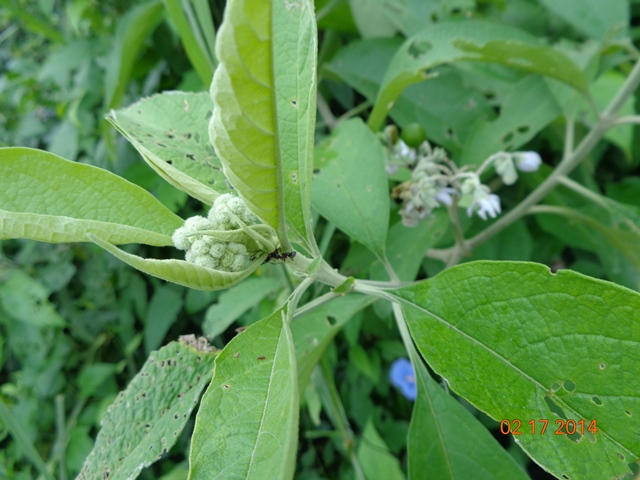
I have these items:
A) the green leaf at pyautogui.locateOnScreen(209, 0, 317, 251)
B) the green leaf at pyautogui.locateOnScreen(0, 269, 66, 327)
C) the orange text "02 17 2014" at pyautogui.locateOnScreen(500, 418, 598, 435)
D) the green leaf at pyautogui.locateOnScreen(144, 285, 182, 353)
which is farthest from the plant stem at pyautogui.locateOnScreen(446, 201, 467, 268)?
the green leaf at pyautogui.locateOnScreen(0, 269, 66, 327)

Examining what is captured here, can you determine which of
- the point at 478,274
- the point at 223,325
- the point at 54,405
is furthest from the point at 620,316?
the point at 54,405

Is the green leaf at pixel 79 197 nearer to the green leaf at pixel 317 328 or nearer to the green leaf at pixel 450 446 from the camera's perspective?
the green leaf at pixel 317 328

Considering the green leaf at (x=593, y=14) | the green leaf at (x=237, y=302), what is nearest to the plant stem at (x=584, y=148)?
the green leaf at (x=593, y=14)

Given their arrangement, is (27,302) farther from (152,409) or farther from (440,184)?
(440,184)

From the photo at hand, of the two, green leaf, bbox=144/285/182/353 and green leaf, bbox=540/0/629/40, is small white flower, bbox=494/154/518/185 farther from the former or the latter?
green leaf, bbox=144/285/182/353

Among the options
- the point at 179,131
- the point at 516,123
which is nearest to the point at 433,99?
the point at 516,123

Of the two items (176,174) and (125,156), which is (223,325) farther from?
(125,156)
